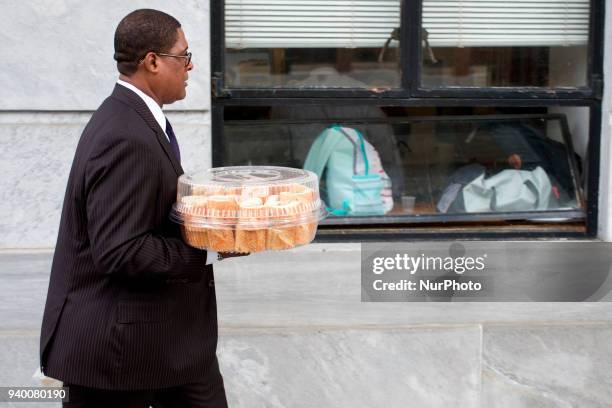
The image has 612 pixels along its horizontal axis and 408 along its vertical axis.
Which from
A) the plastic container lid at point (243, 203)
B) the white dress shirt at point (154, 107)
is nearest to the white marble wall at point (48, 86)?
the white dress shirt at point (154, 107)

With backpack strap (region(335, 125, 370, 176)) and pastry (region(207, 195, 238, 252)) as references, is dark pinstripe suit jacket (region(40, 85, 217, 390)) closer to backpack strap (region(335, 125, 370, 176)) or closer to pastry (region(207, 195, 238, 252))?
pastry (region(207, 195, 238, 252))

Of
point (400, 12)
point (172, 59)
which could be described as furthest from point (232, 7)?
point (172, 59)

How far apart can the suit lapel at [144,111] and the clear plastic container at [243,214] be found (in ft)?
0.36

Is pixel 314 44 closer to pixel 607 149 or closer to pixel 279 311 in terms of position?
pixel 279 311

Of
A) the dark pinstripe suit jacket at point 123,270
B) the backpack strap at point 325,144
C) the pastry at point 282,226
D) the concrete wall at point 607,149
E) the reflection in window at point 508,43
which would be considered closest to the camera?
the dark pinstripe suit jacket at point 123,270

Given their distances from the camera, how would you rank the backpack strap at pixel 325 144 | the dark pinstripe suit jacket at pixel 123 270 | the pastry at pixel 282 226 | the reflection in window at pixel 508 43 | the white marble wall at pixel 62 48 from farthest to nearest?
the backpack strap at pixel 325 144
the reflection in window at pixel 508 43
the white marble wall at pixel 62 48
the pastry at pixel 282 226
the dark pinstripe suit jacket at pixel 123 270

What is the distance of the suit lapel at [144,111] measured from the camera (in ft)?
8.98

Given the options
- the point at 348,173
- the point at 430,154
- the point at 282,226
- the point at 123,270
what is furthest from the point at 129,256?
the point at 430,154

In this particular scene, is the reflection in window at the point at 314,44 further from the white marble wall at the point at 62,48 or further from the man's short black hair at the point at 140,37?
the man's short black hair at the point at 140,37

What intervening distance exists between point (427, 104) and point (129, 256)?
8.77 feet

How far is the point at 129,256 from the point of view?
258 cm

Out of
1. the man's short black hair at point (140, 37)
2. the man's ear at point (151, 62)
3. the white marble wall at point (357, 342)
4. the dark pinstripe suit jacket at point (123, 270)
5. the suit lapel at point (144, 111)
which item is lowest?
the white marble wall at point (357, 342)

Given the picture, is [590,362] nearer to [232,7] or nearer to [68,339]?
[232,7]

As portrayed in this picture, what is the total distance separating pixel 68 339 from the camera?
2.78m
